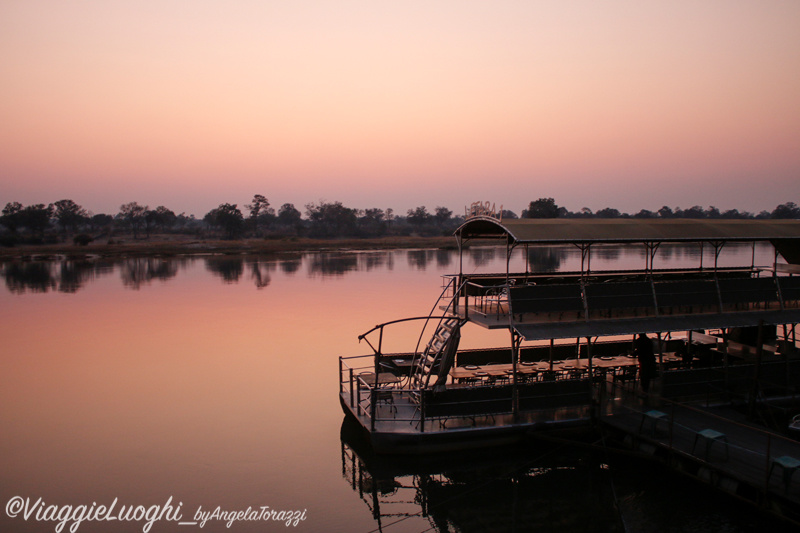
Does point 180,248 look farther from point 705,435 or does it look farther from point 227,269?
point 705,435

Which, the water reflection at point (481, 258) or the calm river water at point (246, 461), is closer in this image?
the calm river water at point (246, 461)

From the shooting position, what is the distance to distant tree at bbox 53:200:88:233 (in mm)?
189700

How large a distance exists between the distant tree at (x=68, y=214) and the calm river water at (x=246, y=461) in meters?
183

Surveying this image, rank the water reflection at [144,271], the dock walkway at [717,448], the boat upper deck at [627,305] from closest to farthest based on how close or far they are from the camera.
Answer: the dock walkway at [717,448] → the boat upper deck at [627,305] → the water reflection at [144,271]

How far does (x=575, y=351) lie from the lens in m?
18.6

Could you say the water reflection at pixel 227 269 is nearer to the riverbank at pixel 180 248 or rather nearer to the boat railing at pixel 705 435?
the riverbank at pixel 180 248

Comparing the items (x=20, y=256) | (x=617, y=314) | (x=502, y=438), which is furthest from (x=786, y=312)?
(x=20, y=256)

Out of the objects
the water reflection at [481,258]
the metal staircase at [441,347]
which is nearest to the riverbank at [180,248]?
the water reflection at [481,258]

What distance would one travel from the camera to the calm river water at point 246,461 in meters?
12.0

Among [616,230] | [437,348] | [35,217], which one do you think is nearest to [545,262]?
[616,230]

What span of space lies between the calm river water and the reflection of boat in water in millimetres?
1207

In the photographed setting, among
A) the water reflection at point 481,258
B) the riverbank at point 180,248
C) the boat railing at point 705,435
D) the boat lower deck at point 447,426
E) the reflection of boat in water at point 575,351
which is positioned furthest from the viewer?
the riverbank at point 180,248

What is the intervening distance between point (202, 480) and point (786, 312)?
16.8 metres

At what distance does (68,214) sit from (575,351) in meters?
210
